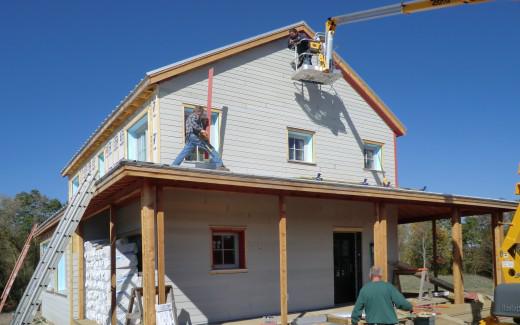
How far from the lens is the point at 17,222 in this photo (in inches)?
1715

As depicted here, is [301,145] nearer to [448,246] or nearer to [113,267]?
[113,267]

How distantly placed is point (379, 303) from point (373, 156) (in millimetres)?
10408

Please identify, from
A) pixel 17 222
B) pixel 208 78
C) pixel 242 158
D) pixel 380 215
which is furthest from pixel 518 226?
pixel 17 222

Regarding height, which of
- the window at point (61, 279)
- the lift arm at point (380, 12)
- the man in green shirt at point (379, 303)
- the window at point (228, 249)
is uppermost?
the lift arm at point (380, 12)

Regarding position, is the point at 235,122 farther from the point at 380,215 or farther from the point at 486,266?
the point at 486,266

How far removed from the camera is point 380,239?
1283cm

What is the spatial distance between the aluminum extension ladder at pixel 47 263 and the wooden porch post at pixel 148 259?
127 cm

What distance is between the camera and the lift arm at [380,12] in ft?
42.4

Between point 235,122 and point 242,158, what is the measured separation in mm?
973

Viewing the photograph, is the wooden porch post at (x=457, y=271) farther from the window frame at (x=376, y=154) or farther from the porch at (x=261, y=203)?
the window frame at (x=376, y=154)

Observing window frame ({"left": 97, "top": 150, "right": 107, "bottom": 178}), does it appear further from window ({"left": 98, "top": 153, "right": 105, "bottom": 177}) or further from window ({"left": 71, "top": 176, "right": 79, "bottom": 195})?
window ({"left": 71, "top": 176, "right": 79, "bottom": 195})

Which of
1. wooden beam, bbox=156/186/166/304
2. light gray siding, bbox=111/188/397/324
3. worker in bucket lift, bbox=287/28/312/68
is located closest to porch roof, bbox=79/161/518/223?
wooden beam, bbox=156/186/166/304

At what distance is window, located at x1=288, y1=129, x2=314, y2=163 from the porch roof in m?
3.12

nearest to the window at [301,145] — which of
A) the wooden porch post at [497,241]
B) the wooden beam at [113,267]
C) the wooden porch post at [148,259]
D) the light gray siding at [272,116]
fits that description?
the light gray siding at [272,116]
